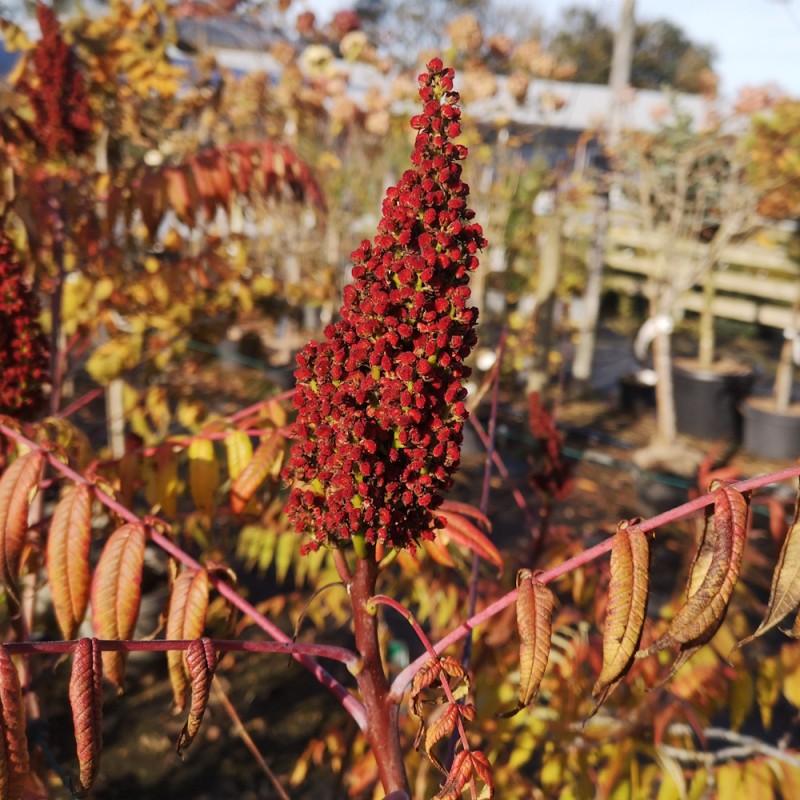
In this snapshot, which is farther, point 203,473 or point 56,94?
point 56,94

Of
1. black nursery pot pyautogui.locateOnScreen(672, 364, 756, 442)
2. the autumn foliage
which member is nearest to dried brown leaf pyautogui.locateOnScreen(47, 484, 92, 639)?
the autumn foliage

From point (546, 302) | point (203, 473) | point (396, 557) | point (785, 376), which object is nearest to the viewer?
point (396, 557)

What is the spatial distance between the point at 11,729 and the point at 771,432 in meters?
6.78

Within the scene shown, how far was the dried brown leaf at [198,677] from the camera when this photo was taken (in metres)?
0.88

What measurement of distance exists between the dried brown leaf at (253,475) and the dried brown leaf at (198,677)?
0.51 m

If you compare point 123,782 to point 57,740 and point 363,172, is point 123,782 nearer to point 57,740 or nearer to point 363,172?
point 57,740

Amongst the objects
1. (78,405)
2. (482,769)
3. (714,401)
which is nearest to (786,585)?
(482,769)

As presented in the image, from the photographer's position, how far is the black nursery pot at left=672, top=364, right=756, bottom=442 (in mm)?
6871

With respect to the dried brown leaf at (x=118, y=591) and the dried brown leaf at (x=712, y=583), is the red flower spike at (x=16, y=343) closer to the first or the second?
the dried brown leaf at (x=118, y=591)

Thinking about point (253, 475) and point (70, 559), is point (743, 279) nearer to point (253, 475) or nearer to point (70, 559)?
point (253, 475)

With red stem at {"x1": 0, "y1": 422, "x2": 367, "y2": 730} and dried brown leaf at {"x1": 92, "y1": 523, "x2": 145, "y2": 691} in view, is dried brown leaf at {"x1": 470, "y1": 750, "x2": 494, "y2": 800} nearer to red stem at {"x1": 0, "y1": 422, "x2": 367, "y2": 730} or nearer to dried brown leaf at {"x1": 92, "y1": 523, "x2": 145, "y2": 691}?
red stem at {"x1": 0, "y1": 422, "x2": 367, "y2": 730}

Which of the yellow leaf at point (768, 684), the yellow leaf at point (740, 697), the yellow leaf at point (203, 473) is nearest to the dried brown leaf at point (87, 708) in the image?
the yellow leaf at point (203, 473)

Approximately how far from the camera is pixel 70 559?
1164 mm

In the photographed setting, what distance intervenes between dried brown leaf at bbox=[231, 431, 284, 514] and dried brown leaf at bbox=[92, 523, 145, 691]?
286 millimetres
